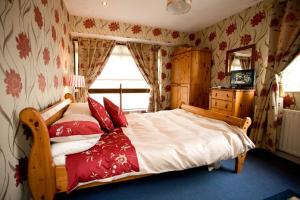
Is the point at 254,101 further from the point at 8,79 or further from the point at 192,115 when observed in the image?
the point at 8,79

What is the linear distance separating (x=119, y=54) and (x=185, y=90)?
197cm

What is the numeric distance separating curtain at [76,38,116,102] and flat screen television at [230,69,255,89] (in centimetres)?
294

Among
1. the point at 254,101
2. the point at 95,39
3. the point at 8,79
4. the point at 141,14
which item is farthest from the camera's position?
the point at 95,39

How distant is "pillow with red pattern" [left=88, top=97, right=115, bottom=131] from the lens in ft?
6.29

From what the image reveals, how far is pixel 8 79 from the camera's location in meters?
1.11

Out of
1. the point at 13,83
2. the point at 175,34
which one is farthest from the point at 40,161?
the point at 175,34

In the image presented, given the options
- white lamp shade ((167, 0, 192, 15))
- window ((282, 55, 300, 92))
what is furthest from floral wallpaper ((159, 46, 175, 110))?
window ((282, 55, 300, 92))

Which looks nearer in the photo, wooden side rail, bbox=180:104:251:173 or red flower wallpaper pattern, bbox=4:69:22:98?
red flower wallpaper pattern, bbox=4:69:22:98

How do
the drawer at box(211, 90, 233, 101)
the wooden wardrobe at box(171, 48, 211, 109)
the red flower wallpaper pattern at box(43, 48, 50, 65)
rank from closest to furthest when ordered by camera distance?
the red flower wallpaper pattern at box(43, 48, 50, 65)
the drawer at box(211, 90, 233, 101)
the wooden wardrobe at box(171, 48, 211, 109)

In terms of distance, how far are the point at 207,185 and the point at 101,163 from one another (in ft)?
4.07

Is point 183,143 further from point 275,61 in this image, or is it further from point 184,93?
point 184,93

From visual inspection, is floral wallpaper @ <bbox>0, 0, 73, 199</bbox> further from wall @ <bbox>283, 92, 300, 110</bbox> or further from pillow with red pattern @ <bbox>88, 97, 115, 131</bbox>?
wall @ <bbox>283, 92, 300, 110</bbox>

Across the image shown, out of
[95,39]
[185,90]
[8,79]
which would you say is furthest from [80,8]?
[185,90]

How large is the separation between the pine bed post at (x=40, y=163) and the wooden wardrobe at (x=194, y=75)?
3.21m
